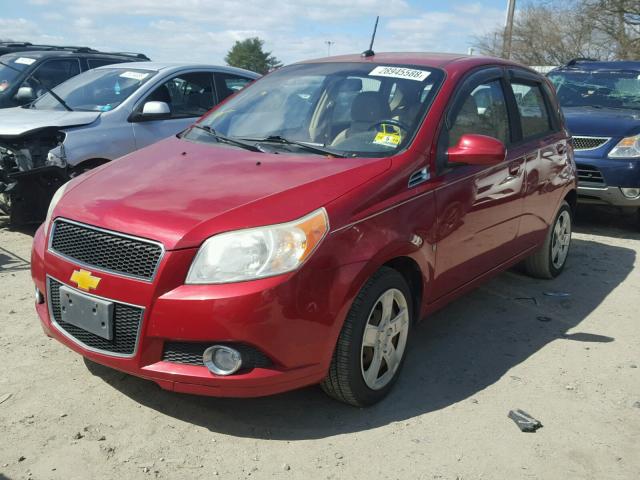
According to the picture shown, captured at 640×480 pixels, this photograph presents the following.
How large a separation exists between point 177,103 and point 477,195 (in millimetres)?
4074

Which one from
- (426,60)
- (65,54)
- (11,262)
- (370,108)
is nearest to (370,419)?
(370,108)

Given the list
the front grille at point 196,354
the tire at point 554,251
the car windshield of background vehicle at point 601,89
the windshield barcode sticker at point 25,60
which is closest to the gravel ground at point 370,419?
the front grille at point 196,354

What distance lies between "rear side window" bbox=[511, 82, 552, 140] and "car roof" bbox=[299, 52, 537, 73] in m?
0.28

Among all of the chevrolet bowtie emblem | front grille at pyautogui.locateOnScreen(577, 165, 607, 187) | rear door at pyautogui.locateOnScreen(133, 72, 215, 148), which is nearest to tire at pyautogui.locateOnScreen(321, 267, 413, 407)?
the chevrolet bowtie emblem

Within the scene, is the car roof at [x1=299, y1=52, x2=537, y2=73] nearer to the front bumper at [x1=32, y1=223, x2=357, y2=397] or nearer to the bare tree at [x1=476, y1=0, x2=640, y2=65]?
the front bumper at [x1=32, y1=223, x2=357, y2=397]

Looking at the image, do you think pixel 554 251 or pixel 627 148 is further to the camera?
pixel 627 148

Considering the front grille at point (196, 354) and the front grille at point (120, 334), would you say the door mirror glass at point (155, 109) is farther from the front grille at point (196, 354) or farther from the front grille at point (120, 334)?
the front grille at point (196, 354)

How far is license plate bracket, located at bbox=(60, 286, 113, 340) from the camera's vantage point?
292 cm

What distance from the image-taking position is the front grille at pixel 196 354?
284 cm

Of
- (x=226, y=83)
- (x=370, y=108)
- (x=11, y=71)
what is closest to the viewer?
(x=370, y=108)

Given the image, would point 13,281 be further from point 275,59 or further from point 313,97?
point 275,59

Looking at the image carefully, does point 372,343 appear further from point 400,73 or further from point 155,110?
point 155,110

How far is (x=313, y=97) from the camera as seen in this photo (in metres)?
4.17

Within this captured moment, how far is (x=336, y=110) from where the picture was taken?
4.00m
